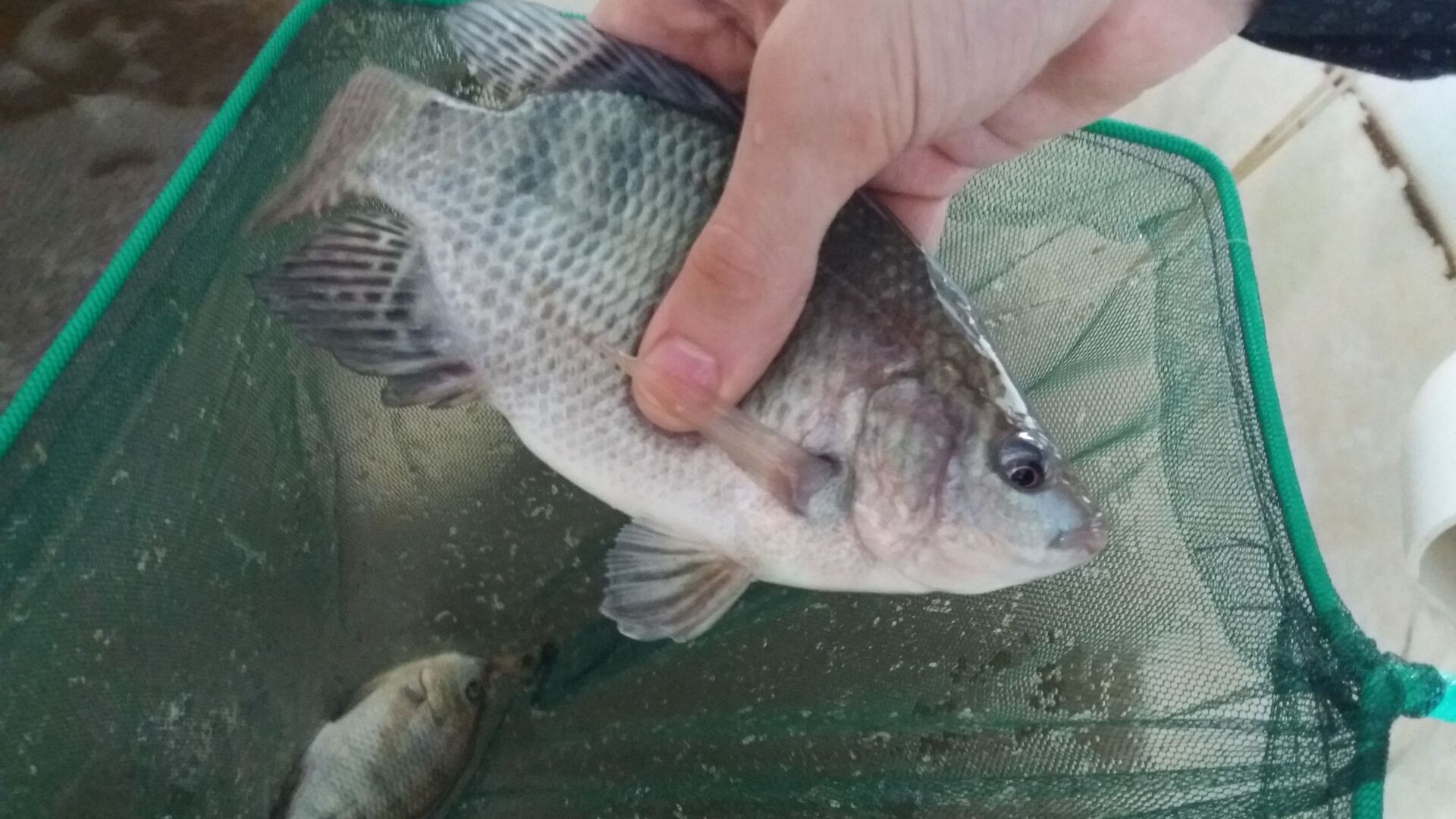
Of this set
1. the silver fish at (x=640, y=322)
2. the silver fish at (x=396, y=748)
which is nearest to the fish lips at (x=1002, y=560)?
the silver fish at (x=640, y=322)

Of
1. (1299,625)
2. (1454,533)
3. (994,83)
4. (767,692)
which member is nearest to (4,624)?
(767,692)

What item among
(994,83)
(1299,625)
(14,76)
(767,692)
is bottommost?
(767,692)

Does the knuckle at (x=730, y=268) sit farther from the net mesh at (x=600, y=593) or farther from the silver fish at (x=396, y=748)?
the silver fish at (x=396, y=748)

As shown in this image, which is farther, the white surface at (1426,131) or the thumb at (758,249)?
the white surface at (1426,131)

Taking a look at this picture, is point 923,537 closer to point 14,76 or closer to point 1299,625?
point 1299,625

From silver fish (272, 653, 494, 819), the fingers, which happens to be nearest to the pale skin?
the fingers
